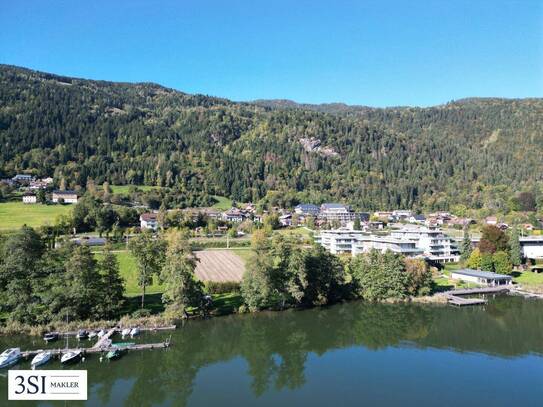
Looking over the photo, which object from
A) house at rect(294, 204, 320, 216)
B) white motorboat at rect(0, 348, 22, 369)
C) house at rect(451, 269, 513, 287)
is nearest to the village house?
→ house at rect(294, 204, 320, 216)

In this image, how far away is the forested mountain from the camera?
134 m

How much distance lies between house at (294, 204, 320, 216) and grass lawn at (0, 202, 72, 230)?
61.1m

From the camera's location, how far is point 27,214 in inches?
3406

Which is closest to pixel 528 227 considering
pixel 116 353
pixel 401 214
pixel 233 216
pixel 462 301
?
pixel 401 214

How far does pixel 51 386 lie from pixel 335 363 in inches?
699

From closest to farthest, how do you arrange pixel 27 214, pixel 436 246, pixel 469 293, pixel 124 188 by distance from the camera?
1. pixel 469 293
2. pixel 436 246
3. pixel 27 214
4. pixel 124 188

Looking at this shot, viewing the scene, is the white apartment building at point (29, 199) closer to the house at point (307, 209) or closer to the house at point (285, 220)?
the house at point (285, 220)

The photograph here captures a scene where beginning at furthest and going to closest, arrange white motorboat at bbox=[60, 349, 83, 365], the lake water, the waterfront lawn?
1. the waterfront lawn
2. white motorboat at bbox=[60, 349, 83, 365]
3. the lake water

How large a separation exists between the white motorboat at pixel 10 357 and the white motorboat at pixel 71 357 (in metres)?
2.89

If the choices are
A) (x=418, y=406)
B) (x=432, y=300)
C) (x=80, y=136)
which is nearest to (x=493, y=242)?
(x=432, y=300)

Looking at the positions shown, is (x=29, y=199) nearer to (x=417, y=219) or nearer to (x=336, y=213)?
(x=336, y=213)

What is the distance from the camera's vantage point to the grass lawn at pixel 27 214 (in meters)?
77.4

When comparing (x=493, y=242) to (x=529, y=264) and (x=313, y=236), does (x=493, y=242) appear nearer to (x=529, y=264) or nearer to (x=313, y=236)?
(x=529, y=264)

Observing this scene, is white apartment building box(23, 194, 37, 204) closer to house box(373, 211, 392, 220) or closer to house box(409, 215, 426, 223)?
house box(373, 211, 392, 220)
